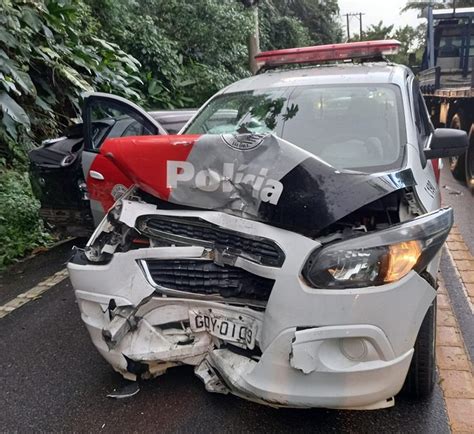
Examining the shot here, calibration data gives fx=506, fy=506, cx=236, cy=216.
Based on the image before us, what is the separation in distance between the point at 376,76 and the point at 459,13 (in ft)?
29.4

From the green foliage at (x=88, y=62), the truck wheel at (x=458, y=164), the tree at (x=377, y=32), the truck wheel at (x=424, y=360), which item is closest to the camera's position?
the truck wheel at (x=424, y=360)

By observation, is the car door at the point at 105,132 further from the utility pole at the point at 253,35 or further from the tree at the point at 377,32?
the tree at the point at 377,32

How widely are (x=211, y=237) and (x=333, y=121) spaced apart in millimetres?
1420

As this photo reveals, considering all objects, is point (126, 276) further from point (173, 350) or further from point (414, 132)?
point (414, 132)

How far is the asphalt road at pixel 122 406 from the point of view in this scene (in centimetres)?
255

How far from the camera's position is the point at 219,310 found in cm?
238

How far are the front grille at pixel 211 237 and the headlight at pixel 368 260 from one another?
0.18 m

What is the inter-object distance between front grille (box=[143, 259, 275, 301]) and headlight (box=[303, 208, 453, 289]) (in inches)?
9.5

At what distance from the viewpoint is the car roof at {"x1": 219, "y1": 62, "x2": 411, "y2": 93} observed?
142 inches

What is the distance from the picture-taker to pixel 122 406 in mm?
2762

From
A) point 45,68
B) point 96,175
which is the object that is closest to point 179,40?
point 45,68

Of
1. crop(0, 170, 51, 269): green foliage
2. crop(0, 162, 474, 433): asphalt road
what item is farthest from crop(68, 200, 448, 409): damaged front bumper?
crop(0, 170, 51, 269): green foliage

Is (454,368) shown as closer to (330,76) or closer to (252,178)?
(252,178)

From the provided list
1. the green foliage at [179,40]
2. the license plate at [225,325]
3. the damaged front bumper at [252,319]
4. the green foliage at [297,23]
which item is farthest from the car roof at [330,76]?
the green foliage at [297,23]
